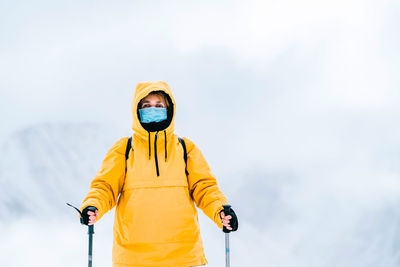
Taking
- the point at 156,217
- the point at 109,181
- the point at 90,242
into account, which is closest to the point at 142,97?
the point at 109,181

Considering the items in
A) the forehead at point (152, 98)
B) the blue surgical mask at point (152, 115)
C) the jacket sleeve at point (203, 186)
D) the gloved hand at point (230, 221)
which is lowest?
the gloved hand at point (230, 221)

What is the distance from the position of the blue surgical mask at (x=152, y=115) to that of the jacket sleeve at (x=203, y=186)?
1.33 ft

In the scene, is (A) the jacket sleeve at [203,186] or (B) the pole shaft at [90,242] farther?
(A) the jacket sleeve at [203,186]

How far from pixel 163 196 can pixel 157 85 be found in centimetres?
107

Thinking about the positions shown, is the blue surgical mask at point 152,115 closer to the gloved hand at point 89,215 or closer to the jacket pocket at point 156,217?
the jacket pocket at point 156,217

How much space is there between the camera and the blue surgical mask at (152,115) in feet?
13.9

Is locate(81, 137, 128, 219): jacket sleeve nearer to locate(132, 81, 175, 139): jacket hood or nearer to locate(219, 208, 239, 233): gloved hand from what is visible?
locate(132, 81, 175, 139): jacket hood

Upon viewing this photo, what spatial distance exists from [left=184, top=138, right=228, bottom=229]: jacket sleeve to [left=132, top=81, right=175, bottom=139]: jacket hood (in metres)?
0.35

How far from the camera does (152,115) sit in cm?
425

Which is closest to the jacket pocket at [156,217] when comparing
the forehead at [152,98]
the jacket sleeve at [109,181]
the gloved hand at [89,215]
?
the jacket sleeve at [109,181]

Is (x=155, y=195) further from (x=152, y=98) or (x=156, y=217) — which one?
(x=152, y=98)

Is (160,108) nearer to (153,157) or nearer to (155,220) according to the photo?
(153,157)

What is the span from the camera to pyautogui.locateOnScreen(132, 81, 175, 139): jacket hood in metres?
4.14

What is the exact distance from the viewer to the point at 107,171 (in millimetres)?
3982
